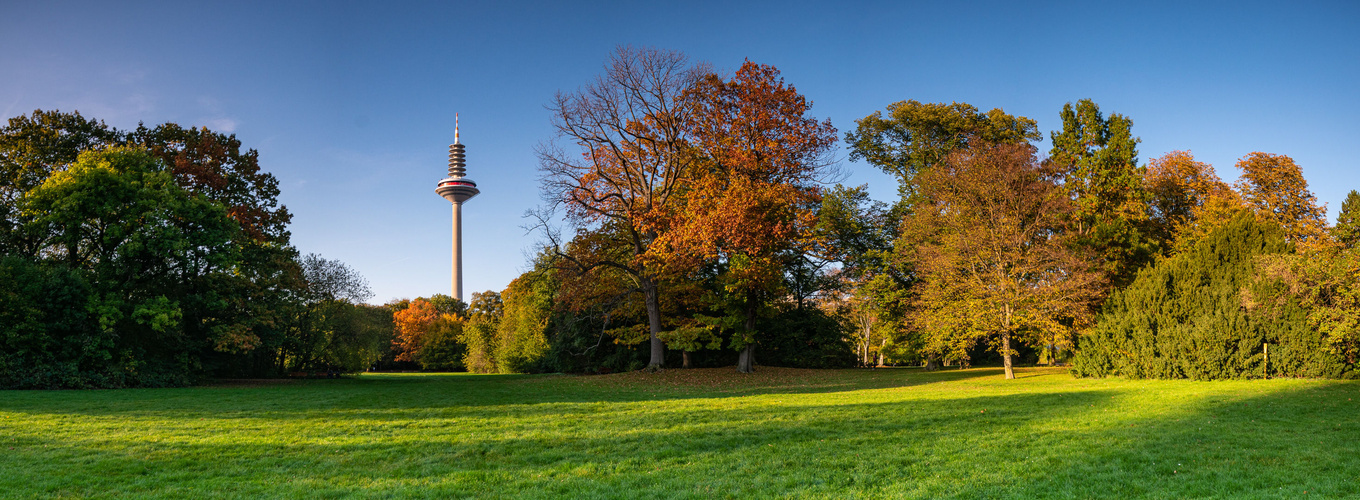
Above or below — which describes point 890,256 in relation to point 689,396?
above

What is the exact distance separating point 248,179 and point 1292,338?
40361mm

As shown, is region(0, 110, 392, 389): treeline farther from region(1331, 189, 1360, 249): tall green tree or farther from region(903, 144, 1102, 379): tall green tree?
region(1331, 189, 1360, 249): tall green tree

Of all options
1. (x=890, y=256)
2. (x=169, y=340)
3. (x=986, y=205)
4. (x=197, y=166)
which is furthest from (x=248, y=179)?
(x=986, y=205)

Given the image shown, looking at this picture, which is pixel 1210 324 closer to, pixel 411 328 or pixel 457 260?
pixel 411 328

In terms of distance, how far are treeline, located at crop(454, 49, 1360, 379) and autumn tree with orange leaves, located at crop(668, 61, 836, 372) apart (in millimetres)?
86

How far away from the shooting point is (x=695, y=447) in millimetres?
9727

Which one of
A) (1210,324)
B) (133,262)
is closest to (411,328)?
(133,262)

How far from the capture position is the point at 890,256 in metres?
32.6

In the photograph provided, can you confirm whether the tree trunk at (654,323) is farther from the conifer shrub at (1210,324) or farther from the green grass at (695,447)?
the conifer shrub at (1210,324)

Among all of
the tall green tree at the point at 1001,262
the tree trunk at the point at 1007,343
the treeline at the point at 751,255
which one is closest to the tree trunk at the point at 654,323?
the treeline at the point at 751,255

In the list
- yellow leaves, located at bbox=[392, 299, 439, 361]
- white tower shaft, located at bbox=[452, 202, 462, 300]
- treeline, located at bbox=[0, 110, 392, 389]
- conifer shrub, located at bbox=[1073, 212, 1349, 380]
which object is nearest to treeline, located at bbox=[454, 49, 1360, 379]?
conifer shrub, located at bbox=[1073, 212, 1349, 380]

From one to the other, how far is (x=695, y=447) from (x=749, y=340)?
61.4 feet

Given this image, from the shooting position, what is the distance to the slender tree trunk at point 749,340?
28594mm

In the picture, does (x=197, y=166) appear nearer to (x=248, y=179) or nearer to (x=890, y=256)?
(x=248, y=179)
